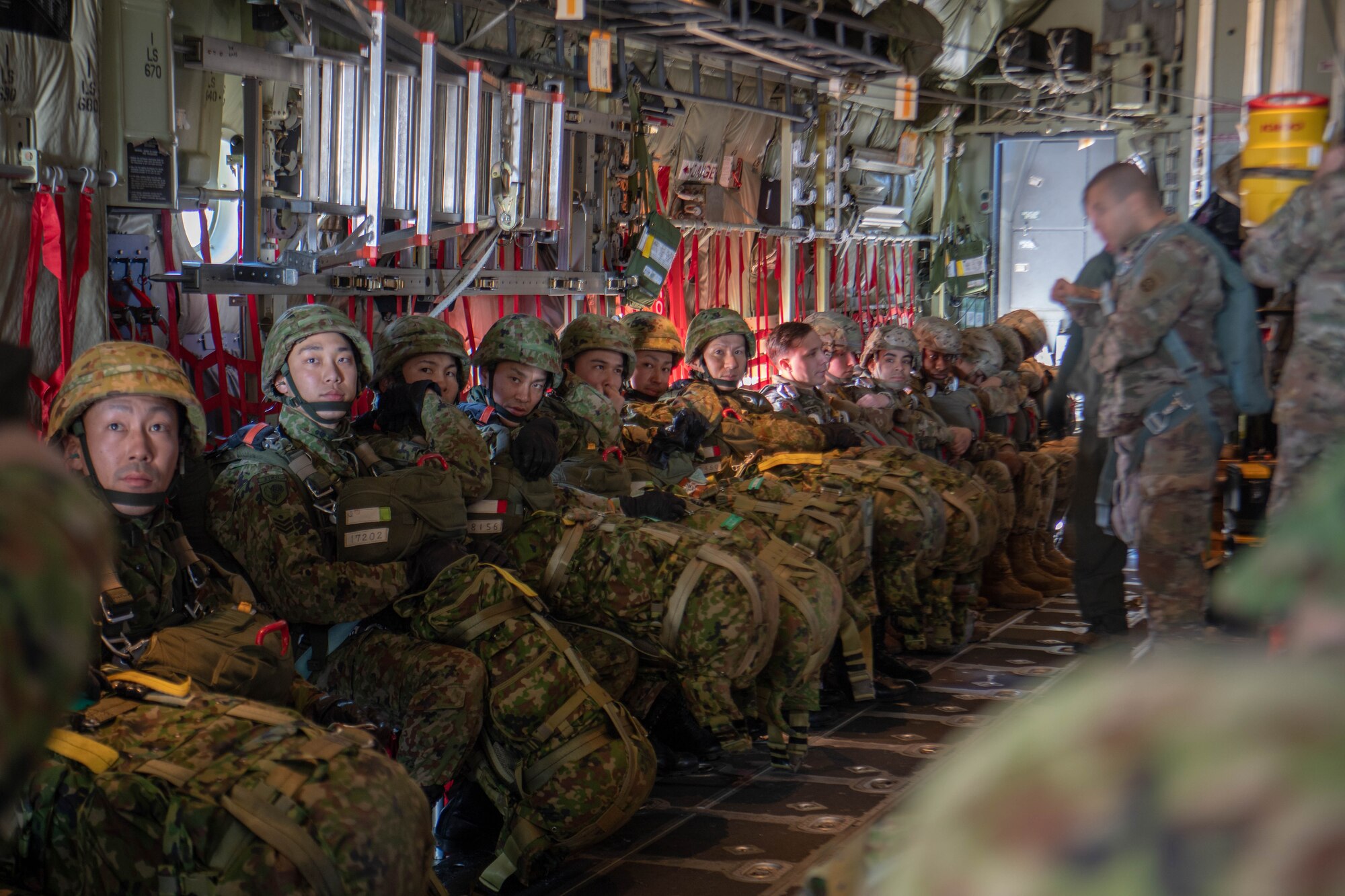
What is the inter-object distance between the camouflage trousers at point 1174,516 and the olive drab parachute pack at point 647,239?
10.3 feet

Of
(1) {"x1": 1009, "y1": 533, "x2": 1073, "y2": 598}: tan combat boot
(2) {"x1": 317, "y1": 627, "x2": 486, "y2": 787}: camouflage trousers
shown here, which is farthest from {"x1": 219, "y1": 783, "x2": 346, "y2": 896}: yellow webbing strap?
(1) {"x1": 1009, "y1": 533, "x2": 1073, "y2": 598}: tan combat boot

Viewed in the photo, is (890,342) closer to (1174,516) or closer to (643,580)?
(1174,516)

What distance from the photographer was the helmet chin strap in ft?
9.36

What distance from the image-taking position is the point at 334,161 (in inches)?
172

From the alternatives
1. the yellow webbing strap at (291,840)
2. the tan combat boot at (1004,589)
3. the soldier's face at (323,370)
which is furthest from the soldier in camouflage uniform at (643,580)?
the tan combat boot at (1004,589)

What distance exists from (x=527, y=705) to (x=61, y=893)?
129cm

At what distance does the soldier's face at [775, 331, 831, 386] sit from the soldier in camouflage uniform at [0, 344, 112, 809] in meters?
5.47

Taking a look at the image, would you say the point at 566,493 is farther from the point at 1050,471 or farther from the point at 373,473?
the point at 1050,471

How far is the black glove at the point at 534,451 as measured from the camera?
4.20m

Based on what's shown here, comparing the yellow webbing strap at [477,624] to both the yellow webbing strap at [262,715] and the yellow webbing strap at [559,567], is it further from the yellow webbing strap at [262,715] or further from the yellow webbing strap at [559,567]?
the yellow webbing strap at [262,715]

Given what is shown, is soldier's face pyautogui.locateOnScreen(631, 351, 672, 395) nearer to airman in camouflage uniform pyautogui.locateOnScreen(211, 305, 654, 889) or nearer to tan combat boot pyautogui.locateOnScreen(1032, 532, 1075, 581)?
airman in camouflage uniform pyautogui.locateOnScreen(211, 305, 654, 889)

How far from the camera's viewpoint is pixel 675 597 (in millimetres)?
3844

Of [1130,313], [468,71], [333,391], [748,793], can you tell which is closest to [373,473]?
[333,391]

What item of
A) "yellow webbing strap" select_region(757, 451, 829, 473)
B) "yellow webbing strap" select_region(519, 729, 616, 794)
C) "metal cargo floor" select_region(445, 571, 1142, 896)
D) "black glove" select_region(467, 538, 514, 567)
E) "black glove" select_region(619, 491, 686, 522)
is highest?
"yellow webbing strap" select_region(757, 451, 829, 473)
